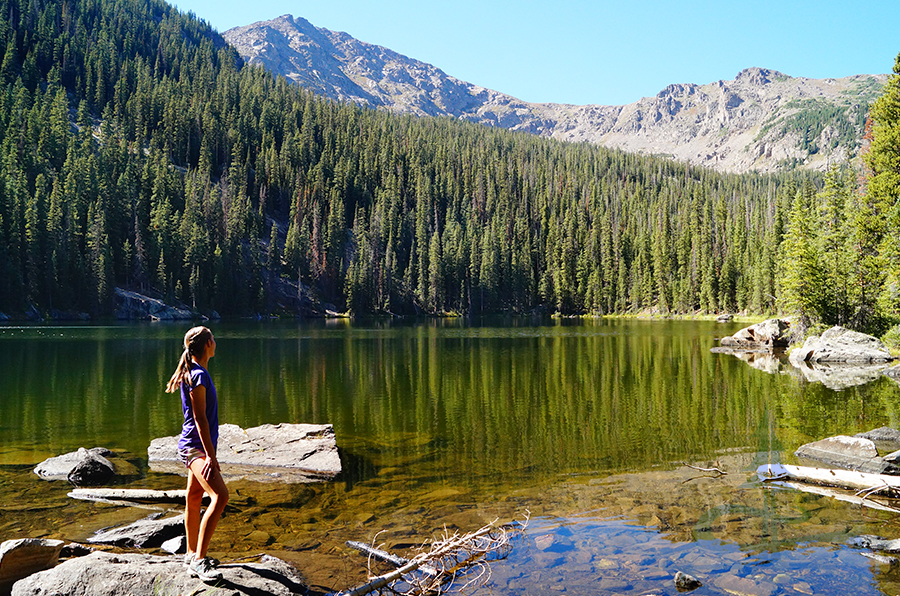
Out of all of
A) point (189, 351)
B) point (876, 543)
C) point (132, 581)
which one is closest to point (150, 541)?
point (132, 581)

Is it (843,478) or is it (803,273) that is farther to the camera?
(803,273)

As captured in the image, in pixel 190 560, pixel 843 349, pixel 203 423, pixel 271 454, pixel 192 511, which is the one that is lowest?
pixel 271 454

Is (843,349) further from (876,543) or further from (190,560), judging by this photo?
(190,560)

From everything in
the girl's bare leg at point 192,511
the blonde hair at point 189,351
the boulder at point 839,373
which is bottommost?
the boulder at point 839,373

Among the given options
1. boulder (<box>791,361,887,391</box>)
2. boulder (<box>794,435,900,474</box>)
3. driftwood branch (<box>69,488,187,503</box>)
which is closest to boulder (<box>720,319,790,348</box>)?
boulder (<box>791,361,887,391</box>)

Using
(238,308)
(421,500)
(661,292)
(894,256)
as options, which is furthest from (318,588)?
(661,292)

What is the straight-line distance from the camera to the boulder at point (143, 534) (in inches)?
340

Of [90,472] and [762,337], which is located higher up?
[762,337]

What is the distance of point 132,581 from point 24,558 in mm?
1652

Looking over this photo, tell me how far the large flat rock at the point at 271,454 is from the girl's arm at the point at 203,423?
650 cm

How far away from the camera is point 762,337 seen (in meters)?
47.5

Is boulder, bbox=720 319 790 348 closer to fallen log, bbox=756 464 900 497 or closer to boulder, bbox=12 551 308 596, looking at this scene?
fallen log, bbox=756 464 900 497

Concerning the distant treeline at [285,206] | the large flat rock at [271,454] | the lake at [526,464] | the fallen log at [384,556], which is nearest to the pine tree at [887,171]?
the lake at [526,464]

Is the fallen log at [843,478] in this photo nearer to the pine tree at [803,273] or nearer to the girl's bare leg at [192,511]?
the girl's bare leg at [192,511]
